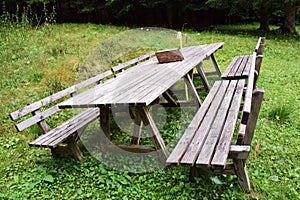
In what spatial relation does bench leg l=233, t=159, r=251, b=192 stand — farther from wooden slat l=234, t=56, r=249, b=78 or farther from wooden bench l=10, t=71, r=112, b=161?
wooden slat l=234, t=56, r=249, b=78

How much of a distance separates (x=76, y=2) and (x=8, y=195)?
40.5 ft

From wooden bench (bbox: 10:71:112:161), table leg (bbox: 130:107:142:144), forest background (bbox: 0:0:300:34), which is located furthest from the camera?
forest background (bbox: 0:0:300:34)

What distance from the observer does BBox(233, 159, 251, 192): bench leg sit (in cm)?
258

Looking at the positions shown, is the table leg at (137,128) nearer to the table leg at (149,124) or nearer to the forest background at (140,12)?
Result: the table leg at (149,124)

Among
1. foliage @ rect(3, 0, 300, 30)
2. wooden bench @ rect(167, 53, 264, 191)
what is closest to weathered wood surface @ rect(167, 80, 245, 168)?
wooden bench @ rect(167, 53, 264, 191)

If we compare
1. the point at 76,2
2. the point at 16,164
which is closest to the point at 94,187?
the point at 16,164

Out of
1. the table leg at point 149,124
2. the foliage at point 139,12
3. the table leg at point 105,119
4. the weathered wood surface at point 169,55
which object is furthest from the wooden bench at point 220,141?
the foliage at point 139,12

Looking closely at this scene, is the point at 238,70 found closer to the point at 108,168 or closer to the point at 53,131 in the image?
the point at 108,168

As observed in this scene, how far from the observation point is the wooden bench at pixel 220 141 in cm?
228

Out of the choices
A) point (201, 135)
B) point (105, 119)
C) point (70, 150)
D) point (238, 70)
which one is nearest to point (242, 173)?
point (201, 135)

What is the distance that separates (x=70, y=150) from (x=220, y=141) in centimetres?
174

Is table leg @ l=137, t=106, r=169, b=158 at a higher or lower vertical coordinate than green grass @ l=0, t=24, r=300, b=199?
higher

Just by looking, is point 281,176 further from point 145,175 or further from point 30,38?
point 30,38

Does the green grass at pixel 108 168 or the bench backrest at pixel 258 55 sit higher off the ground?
the bench backrest at pixel 258 55
